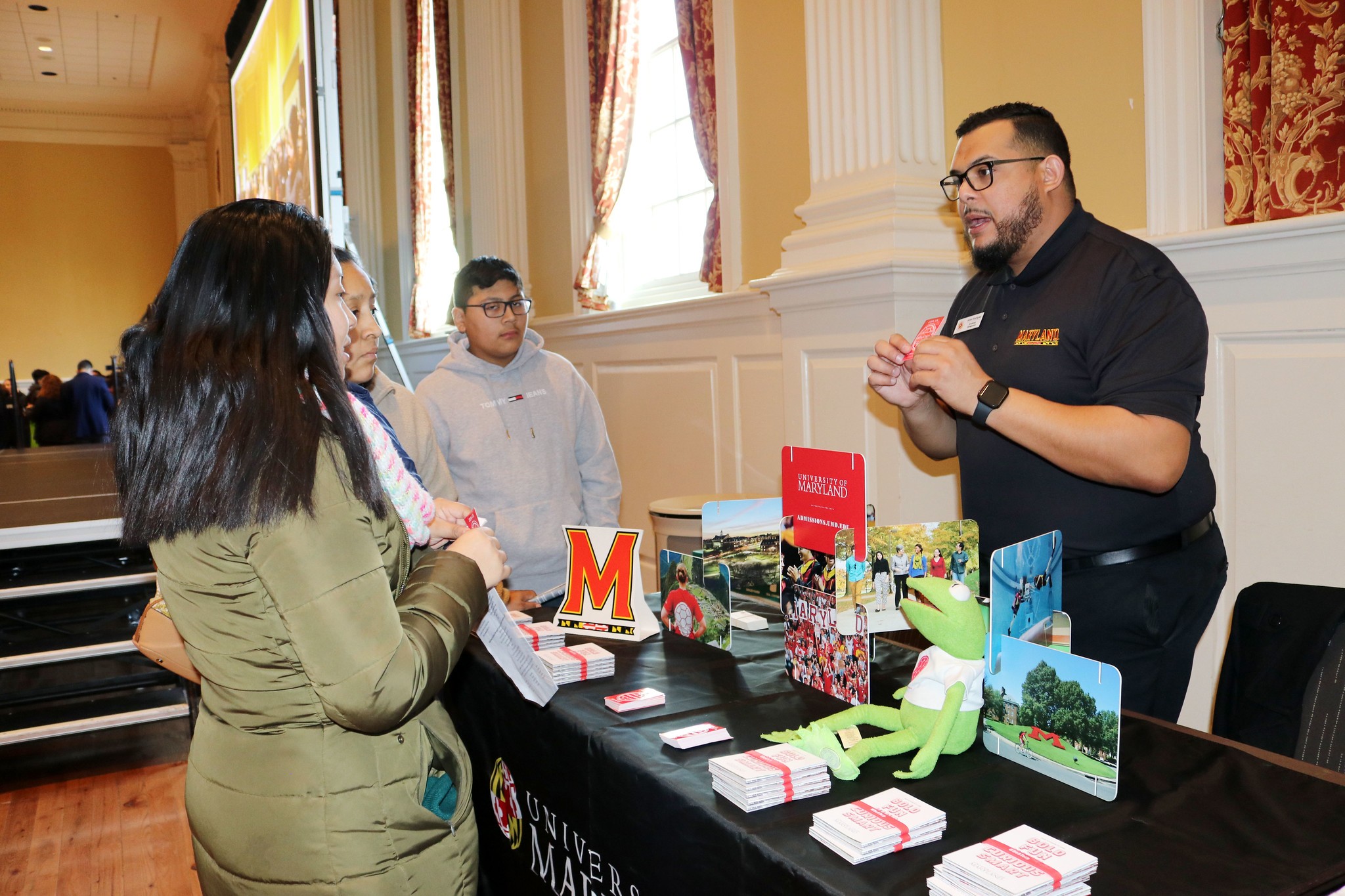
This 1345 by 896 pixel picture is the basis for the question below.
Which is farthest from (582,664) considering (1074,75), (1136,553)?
(1074,75)

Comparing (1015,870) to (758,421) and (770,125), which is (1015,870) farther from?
(770,125)

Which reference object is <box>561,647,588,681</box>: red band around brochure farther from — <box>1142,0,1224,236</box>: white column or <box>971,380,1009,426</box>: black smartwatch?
<box>1142,0,1224,236</box>: white column

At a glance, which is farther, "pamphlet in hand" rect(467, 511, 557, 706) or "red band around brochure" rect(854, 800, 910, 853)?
"pamphlet in hand" rect(467, 511, 557, 706)

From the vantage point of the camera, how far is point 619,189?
173 inches

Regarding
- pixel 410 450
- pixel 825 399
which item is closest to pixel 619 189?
pixel 825 399

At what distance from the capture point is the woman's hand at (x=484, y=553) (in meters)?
1.26

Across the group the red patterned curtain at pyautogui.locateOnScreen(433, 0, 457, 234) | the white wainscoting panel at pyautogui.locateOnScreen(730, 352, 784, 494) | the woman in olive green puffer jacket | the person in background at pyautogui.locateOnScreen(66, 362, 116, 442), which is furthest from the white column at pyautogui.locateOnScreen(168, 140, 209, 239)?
the woman in olive green puffer jacket

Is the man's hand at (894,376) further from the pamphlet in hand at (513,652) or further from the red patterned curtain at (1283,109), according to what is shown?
the red patterned curtain at (1283,109)

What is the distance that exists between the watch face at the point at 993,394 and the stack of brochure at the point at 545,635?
82 cm

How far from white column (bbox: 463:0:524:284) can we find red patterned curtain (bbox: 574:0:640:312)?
2.53 ft

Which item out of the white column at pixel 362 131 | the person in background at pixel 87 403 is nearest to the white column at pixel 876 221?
the white column at pixel 362 131

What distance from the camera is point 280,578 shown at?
3.11ft

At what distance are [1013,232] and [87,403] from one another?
977 centimetres

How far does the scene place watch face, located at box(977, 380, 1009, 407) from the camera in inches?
59.3
